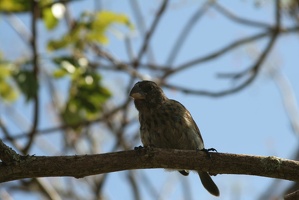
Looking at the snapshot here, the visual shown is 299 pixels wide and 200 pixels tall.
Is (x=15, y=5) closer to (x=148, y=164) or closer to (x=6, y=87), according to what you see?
(x=6, y=87)

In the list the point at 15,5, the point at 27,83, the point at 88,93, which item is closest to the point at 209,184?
the point at 88,93

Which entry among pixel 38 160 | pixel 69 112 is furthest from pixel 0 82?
pixel 38 160

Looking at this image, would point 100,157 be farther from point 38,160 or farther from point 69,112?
point 69,112

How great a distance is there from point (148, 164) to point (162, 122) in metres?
1.10

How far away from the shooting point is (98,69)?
639 centimetres

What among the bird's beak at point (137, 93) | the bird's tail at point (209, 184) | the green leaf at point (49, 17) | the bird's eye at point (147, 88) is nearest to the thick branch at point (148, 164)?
the bird's beak at point (137, 93)

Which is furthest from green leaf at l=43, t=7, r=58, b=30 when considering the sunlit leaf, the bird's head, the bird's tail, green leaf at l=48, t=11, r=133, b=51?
the bird's tail

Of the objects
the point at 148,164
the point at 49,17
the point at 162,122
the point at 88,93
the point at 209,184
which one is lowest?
the point at 148,164

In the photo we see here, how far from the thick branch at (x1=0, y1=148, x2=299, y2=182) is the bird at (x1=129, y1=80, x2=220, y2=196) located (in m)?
0.95

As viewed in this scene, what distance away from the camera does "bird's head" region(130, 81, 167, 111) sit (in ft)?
15.4

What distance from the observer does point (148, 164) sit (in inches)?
136

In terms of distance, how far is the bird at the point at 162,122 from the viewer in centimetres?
447

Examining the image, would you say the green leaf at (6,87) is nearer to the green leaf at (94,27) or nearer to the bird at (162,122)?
the green leaf at (94,27)

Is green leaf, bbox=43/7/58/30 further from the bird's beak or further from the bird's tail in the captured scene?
the bird's tail
